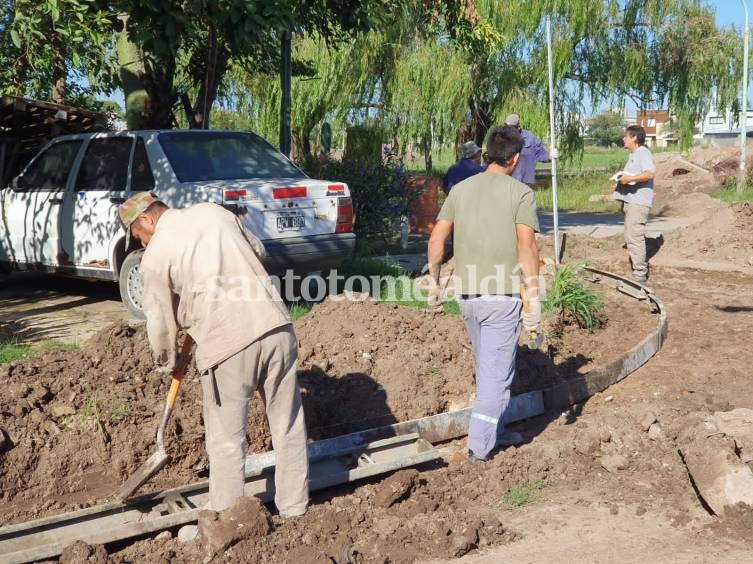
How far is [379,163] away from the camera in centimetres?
1319

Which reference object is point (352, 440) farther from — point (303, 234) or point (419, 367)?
point (303, 234)

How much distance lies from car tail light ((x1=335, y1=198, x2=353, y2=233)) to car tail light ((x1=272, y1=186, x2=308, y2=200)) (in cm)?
46

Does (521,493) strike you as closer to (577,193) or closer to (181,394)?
(181,394)

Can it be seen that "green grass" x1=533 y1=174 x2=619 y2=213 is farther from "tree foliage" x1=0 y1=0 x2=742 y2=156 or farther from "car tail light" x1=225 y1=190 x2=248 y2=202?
"car tail light" x1=225 y1=190 x2=248 y2=202

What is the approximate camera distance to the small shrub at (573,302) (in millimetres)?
8633

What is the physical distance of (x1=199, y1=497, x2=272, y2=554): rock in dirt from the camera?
433 cm

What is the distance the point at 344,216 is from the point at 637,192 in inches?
165

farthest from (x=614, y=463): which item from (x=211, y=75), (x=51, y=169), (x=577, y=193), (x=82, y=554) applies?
(x=577, y=193)

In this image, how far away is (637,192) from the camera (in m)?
11.3

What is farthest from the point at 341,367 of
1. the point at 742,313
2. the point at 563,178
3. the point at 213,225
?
the point at 563,178

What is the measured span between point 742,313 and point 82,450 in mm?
7128

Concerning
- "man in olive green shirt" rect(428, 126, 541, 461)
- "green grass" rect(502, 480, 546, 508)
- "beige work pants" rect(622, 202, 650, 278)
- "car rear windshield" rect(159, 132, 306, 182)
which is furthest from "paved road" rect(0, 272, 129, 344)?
"beige work pants" rect(622, 202, 650, 278)

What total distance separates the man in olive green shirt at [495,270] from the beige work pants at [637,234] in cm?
615

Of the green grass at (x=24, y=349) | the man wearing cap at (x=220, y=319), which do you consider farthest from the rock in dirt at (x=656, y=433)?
the green grass at (x=24, y=349)
